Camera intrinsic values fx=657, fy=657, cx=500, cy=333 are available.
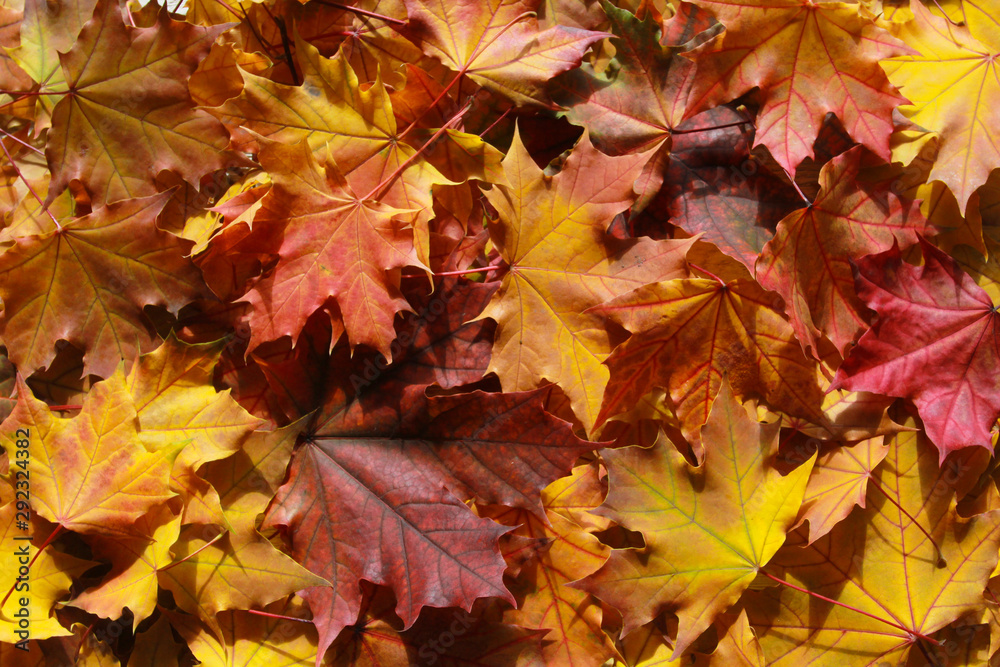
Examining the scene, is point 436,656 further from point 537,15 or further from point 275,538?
point 537,15

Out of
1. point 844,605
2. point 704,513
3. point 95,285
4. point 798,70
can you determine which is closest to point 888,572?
point 844,605

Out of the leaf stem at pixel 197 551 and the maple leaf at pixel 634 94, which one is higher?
the maple leaf at pixel 634 94

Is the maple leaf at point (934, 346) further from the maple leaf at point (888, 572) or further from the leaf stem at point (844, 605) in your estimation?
the leaf stem at point (844, 605)

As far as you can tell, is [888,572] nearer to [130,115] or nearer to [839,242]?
[839,242]

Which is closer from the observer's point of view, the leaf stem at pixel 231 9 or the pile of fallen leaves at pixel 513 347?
the pile of fallen leaves at pixel 513 347

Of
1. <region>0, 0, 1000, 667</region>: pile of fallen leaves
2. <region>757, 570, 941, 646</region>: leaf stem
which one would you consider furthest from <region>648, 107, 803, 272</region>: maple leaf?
<region>757, 570, 941, 646</region>: leaf stem

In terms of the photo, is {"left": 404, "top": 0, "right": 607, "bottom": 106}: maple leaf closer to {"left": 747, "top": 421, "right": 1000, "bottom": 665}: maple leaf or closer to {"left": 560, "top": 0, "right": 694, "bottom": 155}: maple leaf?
{"left": 560, "top": 0, "right": 694, "bottom": 155}: maple leaf

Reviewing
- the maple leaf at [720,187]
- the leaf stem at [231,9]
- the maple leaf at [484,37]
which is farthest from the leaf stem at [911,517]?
the leaf stem at [231,9]
